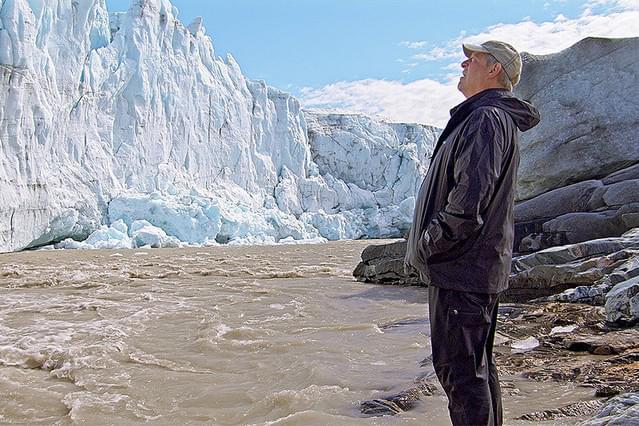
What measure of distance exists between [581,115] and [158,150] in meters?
20.2

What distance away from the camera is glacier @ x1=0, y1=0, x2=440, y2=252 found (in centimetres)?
1912

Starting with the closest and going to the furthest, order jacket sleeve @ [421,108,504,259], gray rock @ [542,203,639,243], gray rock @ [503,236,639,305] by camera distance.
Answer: jacket sleeve @ [421,108,504,259] < gray rock @ [503,236,639,305] < gray rock @ [542,203,639,243]

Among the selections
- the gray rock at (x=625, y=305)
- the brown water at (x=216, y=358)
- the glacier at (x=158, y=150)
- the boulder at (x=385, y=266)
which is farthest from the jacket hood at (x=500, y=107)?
the glacier at (x=158, y=150)

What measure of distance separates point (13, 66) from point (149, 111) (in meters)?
6.93

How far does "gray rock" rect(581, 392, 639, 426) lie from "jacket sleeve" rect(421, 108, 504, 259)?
0.70 metres

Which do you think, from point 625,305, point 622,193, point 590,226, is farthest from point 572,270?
point 622,193

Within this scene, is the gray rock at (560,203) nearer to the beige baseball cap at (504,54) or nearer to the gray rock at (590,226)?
the gray rock at (590,226)

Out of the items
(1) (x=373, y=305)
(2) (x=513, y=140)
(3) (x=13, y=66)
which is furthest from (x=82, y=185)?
(2) (x=513, y=140)

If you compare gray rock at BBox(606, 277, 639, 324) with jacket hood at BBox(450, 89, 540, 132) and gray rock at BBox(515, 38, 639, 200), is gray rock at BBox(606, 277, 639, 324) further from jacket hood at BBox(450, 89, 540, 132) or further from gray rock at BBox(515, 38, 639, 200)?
gray rock at BBox(515, 38, 639, 200)

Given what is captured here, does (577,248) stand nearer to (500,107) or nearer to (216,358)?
(216,358)

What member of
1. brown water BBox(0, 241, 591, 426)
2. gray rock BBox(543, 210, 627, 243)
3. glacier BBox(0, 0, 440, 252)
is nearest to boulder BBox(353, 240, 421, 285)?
brown water BBox(0, 241, 591, 426)

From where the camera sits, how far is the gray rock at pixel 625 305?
143 inches

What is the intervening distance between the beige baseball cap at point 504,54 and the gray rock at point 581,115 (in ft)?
26.4

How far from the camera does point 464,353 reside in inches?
61.7
